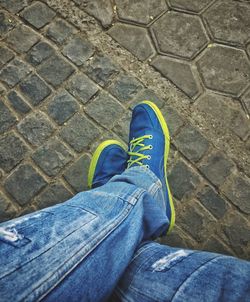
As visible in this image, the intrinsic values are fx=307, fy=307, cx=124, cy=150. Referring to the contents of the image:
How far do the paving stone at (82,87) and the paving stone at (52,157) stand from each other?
0.39m

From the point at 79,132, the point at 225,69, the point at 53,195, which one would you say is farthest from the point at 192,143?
the point at 53,195

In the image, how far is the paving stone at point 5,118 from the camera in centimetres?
228

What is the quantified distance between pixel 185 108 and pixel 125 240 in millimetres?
1323

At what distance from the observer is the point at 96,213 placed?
1318mm

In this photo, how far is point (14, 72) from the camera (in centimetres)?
237

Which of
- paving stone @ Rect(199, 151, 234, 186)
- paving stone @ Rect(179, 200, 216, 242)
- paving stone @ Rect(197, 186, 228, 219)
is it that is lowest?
paving stone @ Rect(179, 200, 216, 242)

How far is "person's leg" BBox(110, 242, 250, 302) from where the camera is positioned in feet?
3.47

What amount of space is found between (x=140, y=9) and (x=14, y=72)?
1141 millimetres

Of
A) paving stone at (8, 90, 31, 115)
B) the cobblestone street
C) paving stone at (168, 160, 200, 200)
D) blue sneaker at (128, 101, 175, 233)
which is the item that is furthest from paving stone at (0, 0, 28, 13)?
paving stone at (168, 160, 200, 200)

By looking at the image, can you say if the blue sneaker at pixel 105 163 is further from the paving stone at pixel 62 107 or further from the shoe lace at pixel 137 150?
the paving stone at pixel 62 107

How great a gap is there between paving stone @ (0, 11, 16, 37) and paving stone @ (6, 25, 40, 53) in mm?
41

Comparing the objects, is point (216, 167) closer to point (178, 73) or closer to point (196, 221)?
point (196, 221)

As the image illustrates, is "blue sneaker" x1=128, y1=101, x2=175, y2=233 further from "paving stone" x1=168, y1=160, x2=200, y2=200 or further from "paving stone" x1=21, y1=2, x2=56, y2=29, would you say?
"paving stone" x1=21, y1=2, x2=56, y2=29

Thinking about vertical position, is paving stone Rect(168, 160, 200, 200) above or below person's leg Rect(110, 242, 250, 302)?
above
